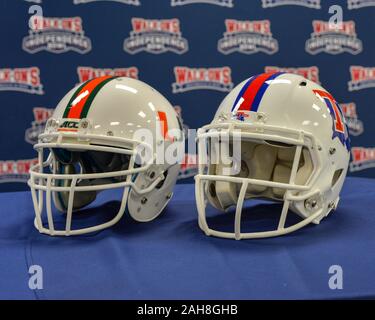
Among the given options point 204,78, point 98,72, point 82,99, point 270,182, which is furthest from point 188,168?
point 270,182

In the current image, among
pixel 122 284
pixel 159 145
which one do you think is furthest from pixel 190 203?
pixel 122 284

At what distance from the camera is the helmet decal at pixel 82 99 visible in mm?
1265

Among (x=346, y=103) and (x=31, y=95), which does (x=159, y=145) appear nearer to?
(x=31, y=95)

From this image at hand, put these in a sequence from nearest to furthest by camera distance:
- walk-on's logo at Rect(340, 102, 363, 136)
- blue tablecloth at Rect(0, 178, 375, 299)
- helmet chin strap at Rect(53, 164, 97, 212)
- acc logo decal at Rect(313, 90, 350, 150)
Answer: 1. blue tablecloth at Rect(0, 178, 375, 299)
2. acc logo decal at Rect(313, 90, 350, 150)
3. helmet chin strap at Rect(53, 164, 97, 212)
4. walk-on's logo at Rect(340, 102, 363, 136)

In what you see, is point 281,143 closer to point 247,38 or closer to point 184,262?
point 184,262

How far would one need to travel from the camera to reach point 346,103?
212cm

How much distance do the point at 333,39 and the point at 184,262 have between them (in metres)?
1.45

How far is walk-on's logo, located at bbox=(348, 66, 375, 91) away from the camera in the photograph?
2.12 metres

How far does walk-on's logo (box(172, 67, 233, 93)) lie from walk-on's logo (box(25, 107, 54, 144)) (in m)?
0.55

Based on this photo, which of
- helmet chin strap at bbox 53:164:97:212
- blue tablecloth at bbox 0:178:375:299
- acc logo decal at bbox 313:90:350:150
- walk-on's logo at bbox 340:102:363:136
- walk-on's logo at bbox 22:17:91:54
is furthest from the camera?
walk-on's logo at bbox 340:102:363:136

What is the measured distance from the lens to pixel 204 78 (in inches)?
82.4

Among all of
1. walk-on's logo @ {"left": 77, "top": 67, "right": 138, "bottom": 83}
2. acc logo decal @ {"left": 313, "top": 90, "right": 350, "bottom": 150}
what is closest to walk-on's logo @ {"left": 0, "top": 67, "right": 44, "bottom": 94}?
walk-on's logo @ {"left": 77, "top": 67, "right": 138, "bottom": 83}

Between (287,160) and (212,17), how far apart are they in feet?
3.00

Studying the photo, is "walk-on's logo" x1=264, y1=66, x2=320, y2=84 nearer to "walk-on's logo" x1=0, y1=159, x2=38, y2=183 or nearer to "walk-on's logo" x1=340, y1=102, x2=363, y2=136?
"walk-on's logo" x1=340, y1=102, x2=363, y2=136
